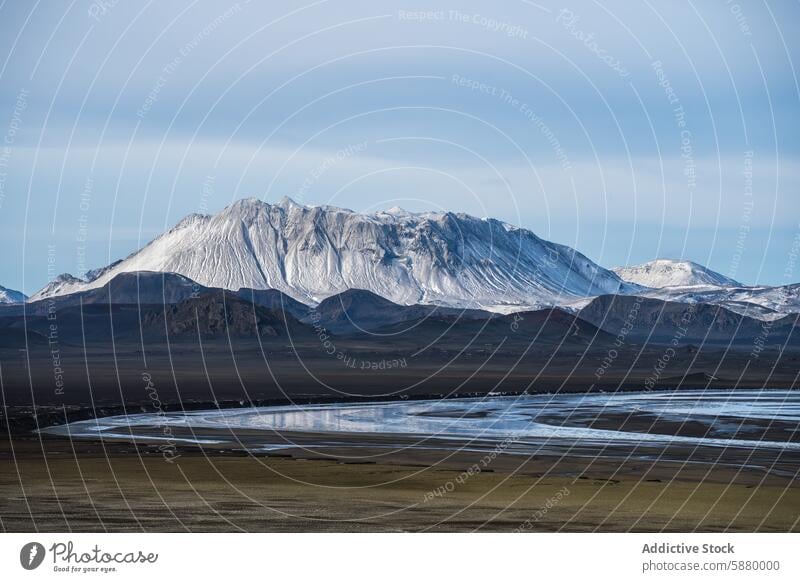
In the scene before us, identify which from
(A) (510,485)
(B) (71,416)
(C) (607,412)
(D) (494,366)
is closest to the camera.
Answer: (A) (510,485)

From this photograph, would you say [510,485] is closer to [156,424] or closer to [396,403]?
[156,424]

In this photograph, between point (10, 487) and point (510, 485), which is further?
point (510, 485)

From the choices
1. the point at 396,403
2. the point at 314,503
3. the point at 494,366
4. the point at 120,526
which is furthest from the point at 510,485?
the point at 494,366
